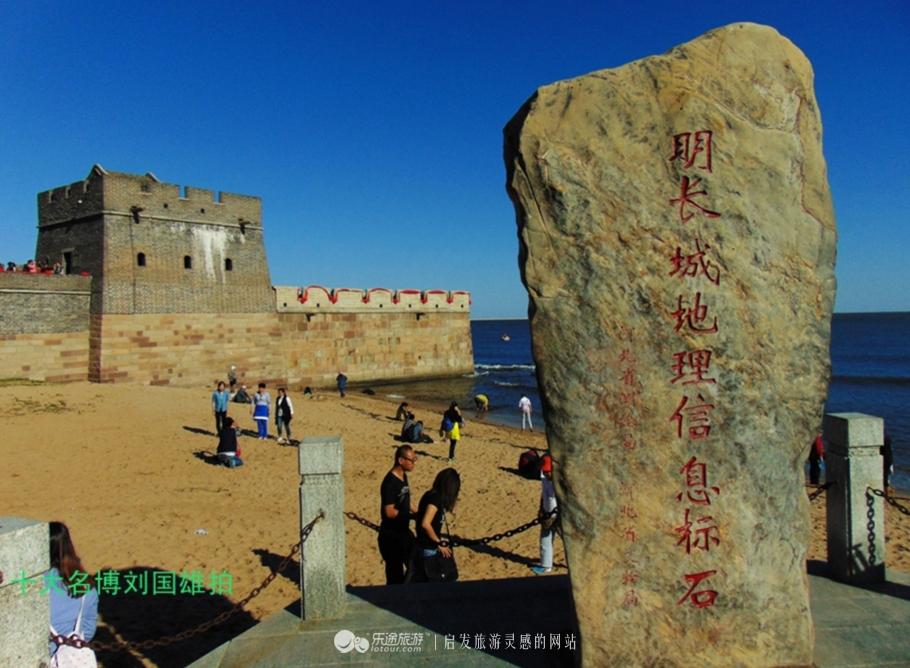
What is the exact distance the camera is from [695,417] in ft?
10.3

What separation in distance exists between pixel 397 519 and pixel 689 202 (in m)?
3.14

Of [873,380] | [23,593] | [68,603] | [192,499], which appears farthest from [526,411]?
[873,380]

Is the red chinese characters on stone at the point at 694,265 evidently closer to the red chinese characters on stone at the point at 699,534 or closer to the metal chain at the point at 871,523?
the red chinese characters on stone at the point at 699,534

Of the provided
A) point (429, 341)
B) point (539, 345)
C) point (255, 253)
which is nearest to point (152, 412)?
point (255, 253)

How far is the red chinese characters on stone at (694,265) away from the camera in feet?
10.3

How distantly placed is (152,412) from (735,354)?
15.1 meters

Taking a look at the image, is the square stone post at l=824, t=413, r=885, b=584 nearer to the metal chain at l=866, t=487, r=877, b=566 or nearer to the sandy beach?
the metal chain at l=866, t=487, r=877, b=566

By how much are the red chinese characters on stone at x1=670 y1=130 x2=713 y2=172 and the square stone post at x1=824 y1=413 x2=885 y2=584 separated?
2.48m

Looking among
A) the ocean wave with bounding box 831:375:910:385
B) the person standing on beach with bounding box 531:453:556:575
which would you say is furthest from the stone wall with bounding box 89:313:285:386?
the ocean wave with bounding box 831:375:910:385

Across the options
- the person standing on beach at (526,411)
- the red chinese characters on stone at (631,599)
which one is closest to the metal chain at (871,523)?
the red chinese characters on stone at (631,599)

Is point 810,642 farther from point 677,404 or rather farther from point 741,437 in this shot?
point 677,404

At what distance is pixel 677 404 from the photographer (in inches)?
124

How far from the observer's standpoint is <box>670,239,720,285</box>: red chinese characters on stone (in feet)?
10.3

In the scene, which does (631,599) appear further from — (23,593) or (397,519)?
(23,593)
